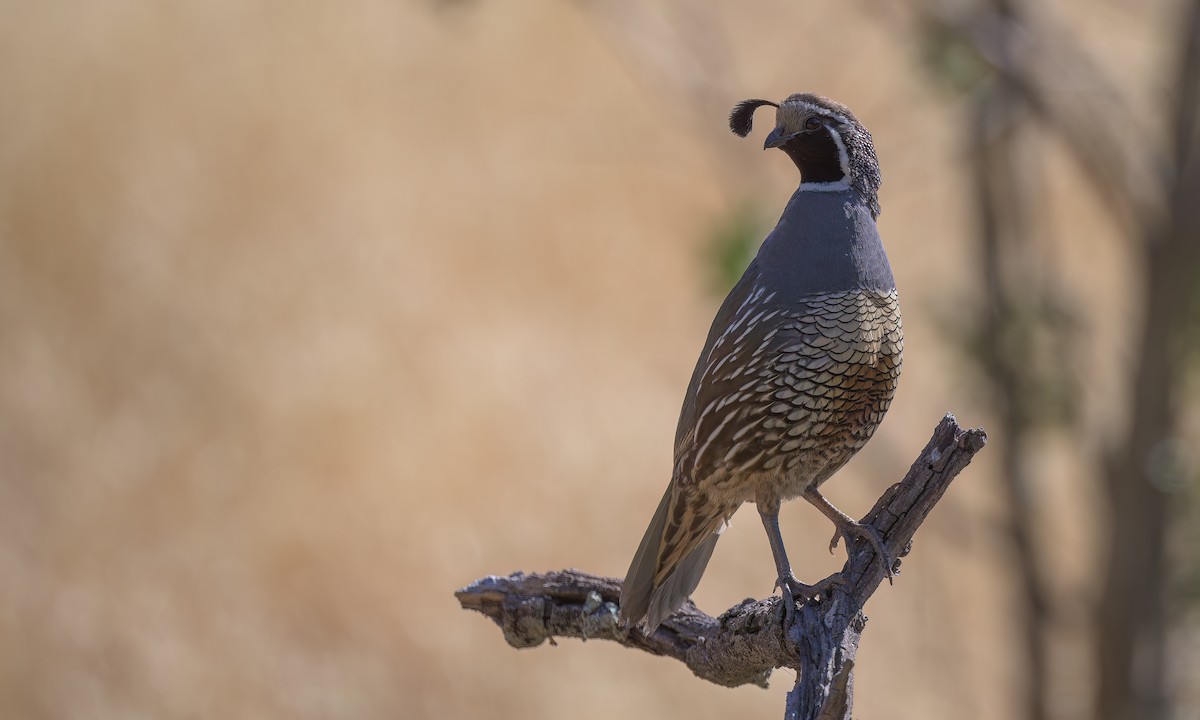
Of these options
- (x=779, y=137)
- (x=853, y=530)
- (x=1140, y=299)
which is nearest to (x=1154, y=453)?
(x=1140, y=299)

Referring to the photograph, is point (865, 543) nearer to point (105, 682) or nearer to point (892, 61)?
point (105, 682)

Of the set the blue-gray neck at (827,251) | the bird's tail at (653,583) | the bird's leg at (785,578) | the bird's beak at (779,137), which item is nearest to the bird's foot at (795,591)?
the bird's leg at (785,578)

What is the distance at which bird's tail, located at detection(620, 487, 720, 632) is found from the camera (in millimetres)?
3080

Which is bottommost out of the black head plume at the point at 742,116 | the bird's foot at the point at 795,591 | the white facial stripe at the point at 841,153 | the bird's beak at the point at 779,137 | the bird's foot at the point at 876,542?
the bird's foot at the point at 795,591

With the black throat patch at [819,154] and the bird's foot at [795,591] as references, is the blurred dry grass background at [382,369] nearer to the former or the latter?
the black throat patch at [819,154]

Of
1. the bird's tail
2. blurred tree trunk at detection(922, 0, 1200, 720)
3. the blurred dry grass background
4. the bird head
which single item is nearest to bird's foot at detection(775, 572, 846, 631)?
the bird's tail

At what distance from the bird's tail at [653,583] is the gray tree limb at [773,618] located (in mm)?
92

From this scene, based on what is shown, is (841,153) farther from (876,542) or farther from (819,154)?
(876,542)

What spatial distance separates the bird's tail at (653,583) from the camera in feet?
10.1

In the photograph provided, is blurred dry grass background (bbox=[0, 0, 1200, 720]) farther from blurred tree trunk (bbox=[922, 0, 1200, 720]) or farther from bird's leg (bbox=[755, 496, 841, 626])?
bird's leg (bbox=[755, 496, 841, 626])

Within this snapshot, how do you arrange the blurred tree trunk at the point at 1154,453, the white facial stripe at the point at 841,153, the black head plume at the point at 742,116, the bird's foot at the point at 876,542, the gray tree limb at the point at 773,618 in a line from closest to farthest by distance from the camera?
the gray tree limb at the point at 773,618 < the bird's foot at the point at 876,542 < the white facial stripe at the point at 841,153 < the black head plume at the point at 742,116 < the blurred tree trunk at the point at 1154,453

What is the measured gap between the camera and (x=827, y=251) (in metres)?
2.84

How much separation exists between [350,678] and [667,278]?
3449 millimetres

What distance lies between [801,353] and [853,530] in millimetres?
416
